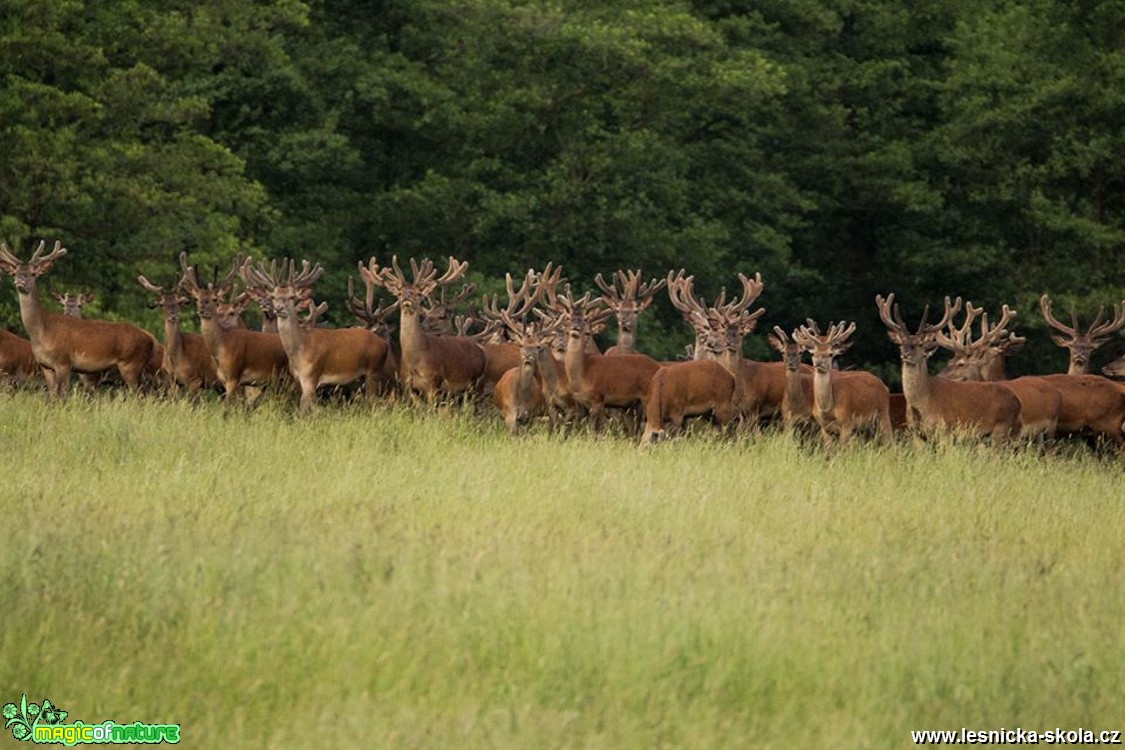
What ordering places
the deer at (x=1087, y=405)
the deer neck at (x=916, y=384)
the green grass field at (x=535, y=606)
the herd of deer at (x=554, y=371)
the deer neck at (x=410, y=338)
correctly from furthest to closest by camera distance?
the deer at (x=1087, y=405) < the deer neck at (x=410, y=338) < the deer neck at (x=916, y=384) < the herd of deer at (x=554, y=371) < the green grass field at (x=535, y=606)

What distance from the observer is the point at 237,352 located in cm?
1702

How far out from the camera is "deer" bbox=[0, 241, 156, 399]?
16.6 m

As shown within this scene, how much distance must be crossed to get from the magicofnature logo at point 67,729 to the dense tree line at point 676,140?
59.7ft

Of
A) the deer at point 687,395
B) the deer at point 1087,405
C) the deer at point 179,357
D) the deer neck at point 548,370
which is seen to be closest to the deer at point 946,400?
the deer at point 1087,405

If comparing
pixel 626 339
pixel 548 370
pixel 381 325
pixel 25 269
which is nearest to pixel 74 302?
pixel 25 269

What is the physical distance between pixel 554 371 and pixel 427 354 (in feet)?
4.26

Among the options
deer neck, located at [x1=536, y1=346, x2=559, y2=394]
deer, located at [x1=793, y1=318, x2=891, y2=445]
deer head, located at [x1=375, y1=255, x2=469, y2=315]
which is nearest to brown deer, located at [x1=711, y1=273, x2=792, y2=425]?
deer, located at [x1=793, y1=318, x2=891, y2=445]

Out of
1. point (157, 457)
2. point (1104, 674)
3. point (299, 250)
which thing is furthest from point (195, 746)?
point (299, 250)

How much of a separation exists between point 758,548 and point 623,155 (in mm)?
21837

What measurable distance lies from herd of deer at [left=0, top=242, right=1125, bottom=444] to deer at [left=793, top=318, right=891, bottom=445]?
0.05 feet

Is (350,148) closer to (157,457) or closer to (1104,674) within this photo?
(157,457)

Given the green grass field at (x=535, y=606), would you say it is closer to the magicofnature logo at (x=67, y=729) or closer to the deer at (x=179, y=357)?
the magicofnature logo at (x=67, y=729)

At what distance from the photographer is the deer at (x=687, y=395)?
16281 mm

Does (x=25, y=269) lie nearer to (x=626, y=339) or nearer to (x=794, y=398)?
(x=626, y=339)
